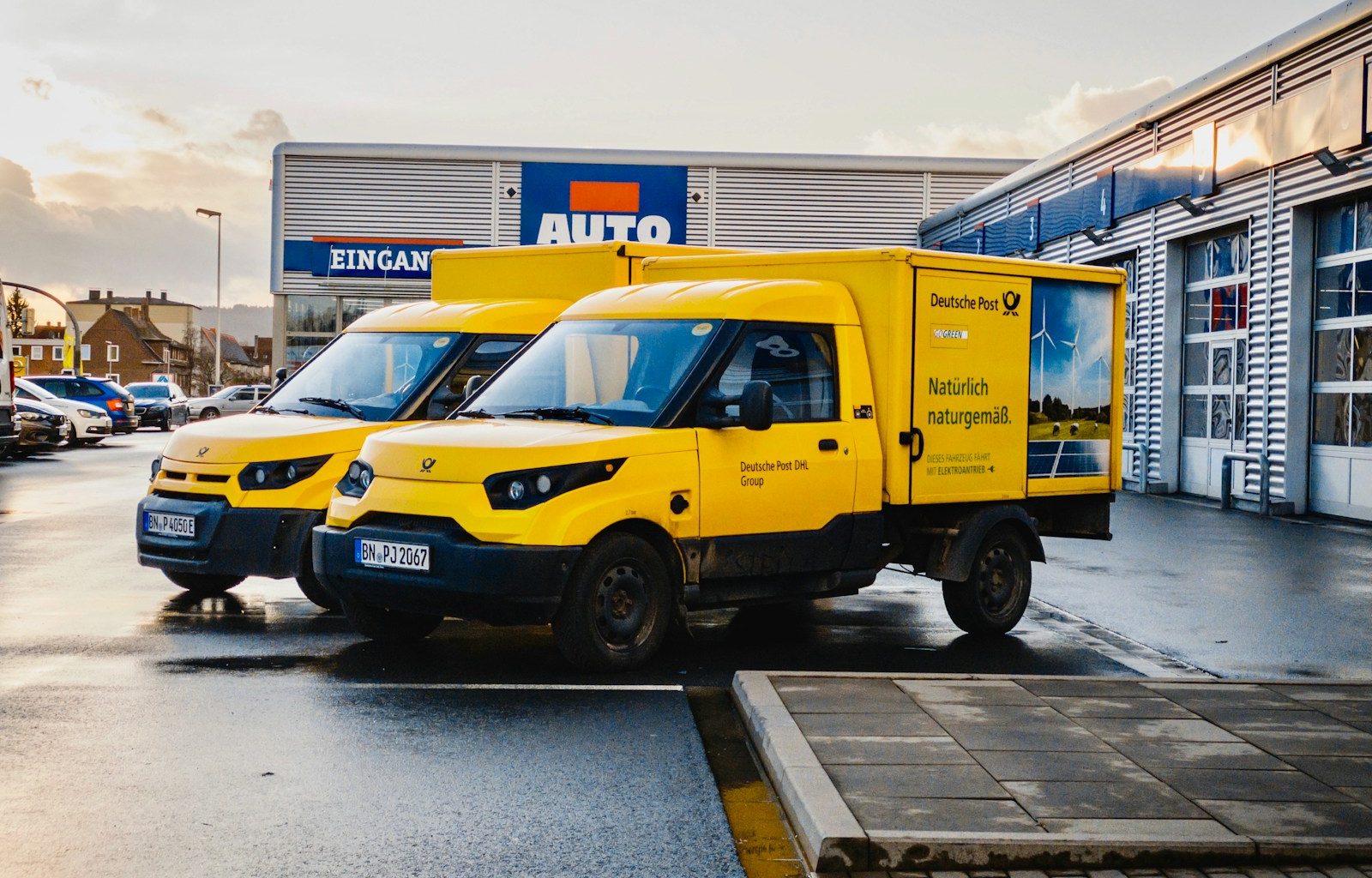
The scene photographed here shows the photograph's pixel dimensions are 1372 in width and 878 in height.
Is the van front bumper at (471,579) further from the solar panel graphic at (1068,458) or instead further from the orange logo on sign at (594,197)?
the orange logo on sign at (594,197)

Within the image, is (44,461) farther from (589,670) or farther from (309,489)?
(589,670)

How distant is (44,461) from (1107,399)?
2450 cm

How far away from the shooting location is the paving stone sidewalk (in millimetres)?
4898

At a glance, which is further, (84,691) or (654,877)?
(84,691)

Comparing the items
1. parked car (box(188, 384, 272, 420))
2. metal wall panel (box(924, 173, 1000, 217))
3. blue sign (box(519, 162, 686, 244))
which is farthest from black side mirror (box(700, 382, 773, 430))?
parked car (box(188, 384, 272, 420))

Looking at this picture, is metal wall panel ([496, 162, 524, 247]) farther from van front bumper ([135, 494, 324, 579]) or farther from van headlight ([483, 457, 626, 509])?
van headlight ([483, 457, 626, 509])

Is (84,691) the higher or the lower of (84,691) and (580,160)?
the lower

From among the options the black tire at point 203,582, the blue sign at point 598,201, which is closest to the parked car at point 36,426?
the blue sign at point 598,201

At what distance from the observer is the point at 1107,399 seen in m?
10.9

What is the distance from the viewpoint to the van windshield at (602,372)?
28.6 feet

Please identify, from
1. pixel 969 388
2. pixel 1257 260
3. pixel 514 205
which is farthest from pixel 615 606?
pixel 514 205

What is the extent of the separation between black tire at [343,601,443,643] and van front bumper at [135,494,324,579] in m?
0.86

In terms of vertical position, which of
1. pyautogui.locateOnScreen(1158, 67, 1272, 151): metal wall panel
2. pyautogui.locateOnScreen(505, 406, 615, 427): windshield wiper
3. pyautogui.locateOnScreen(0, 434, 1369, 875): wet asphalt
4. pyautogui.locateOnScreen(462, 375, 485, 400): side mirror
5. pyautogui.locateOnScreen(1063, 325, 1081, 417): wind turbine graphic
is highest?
pyautogui.locateOnScreen(1158, 67, 1272, 151): metal wall panel

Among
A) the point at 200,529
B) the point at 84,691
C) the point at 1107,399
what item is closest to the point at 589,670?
the point at 84,691
